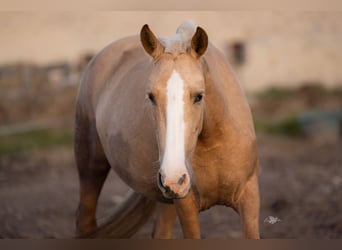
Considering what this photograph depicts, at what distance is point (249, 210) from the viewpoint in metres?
3.05

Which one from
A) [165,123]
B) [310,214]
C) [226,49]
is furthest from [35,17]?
[165,123]

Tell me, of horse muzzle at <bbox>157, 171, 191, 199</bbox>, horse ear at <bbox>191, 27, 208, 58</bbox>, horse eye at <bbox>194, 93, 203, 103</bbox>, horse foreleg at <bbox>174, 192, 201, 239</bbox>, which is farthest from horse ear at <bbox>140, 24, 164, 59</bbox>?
horse foreleg at <bbox>174, 192, 201, 239</bbox>

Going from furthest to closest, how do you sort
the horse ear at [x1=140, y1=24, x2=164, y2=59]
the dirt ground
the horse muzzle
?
the dirt ground < the horse ear at [x1=140, y1=24, x2=164, y2=59] < the horse muzzle

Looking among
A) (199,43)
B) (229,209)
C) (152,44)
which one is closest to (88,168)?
(152,44)

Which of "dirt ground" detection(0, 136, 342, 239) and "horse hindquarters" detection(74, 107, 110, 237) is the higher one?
"horse hindquarters" detection(74, 107, 110, 237)

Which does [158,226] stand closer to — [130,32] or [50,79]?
[130,32]

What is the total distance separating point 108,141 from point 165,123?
961 millimetres

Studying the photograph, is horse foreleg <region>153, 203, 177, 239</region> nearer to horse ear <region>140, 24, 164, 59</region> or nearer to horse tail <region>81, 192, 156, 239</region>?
horse tail <region>81, 192, 156, 239</region>

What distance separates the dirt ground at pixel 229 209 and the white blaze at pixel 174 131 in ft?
6.53

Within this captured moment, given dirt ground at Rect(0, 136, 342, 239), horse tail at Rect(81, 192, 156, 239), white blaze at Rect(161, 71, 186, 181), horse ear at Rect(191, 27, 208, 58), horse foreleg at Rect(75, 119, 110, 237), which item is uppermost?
horse ear at Rect(191, 27, 208, 58)

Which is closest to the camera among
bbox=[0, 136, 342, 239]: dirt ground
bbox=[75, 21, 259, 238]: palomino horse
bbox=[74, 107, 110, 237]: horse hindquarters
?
bbox=[75, 21, 259, 238]: palomino horse

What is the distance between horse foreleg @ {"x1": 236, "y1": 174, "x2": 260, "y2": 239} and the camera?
3.05 metres

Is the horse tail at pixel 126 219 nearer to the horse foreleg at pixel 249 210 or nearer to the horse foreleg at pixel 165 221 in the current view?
the horse foreleg at pixel 165 221

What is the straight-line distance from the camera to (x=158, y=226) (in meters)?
3.77
